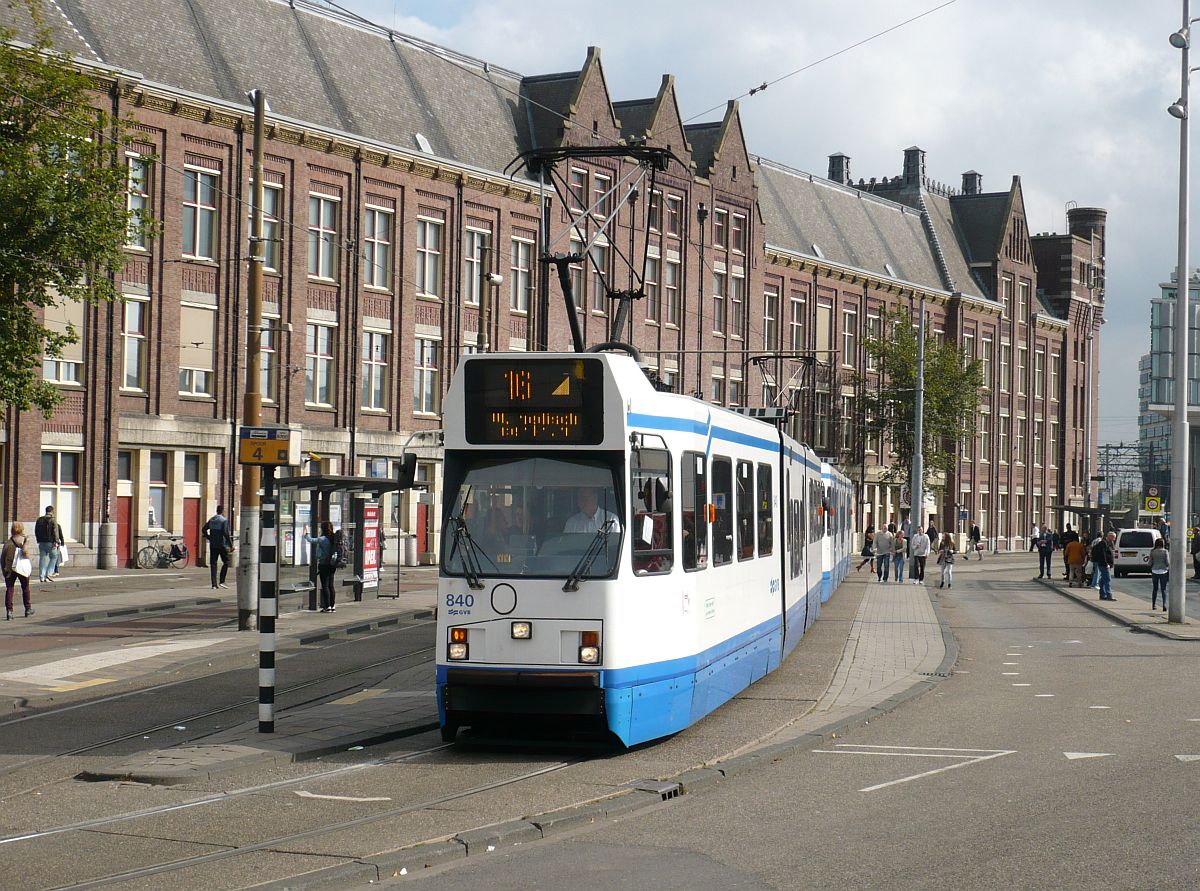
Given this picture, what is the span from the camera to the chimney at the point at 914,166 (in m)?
88.0

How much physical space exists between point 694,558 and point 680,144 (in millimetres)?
48814

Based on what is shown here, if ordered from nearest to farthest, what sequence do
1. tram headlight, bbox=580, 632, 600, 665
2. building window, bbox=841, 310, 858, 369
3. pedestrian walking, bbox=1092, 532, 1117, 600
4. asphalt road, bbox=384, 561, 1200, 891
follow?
asphalt road, bbox=384, 561, 1200, 891 < tram headlight, bbox=580, 632, 600, 665 < pedestrian walking, bbox=1092, 532, 1117, 600 < building window, bbox=841, 310, 858, 369

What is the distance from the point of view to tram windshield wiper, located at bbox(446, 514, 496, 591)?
11.6 m

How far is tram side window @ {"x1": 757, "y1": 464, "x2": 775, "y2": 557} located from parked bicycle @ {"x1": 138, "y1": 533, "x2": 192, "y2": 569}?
27125mm

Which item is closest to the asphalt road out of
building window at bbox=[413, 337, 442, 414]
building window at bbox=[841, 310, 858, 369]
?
building window at bbox=[413, 337, 442, 414]

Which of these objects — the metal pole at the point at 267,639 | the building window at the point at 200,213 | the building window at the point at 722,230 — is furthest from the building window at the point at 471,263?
the metal pole at the point at 267,639

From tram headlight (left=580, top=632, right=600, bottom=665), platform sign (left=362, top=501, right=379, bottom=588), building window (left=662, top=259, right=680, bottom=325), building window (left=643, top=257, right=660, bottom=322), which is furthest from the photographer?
building window (left=662, top=259, right=680, bottom=325)

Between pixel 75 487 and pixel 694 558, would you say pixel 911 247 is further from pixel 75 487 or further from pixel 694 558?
pixel 694 558

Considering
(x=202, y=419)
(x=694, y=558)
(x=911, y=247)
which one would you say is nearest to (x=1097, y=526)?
(x=911, y=247)

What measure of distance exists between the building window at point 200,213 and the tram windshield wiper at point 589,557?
32.5 meters

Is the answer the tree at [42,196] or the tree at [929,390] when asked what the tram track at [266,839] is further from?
the tree at [929,390]

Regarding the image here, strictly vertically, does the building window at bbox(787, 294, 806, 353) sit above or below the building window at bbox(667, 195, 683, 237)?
below

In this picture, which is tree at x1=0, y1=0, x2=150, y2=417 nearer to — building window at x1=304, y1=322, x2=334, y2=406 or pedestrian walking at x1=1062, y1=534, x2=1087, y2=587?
building window at x1=304, y1=322, x2=334, y2=406

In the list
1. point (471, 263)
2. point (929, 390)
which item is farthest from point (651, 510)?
point (929, 390)
